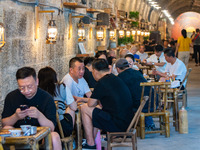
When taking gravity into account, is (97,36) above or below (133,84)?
above

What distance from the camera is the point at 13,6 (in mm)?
5191

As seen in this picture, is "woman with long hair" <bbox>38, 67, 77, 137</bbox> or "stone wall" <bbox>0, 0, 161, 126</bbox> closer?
"woman with long hair" <bbox>38, 67, 77, 137</bbox>

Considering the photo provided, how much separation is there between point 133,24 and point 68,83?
1267 centimetres

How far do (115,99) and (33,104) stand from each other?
49.6 inches

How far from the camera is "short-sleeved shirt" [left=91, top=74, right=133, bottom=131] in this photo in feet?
15.6

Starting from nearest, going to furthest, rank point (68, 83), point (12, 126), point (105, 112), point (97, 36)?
point (12, 126), point (105, 112), point (68, 83), point (97, 36)

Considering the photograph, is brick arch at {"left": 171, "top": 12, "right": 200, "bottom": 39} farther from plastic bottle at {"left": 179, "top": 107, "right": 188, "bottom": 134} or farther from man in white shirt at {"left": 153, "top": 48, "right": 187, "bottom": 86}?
plastic bottle at {"left": 179, "top": 107, "right": 188, "bottom": 134}

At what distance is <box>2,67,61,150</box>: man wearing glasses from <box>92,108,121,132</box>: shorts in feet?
3.70

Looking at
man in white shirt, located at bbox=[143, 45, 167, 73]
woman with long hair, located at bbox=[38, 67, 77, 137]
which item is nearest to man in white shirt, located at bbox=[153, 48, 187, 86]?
man in white shirt, located at bbox=[143, 45, 167, 73]

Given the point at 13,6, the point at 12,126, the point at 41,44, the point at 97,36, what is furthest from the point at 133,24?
the point at 12,126

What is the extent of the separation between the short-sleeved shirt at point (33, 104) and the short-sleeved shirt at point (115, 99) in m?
1.07

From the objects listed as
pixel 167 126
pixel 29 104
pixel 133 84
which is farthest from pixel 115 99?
pixel 167 126

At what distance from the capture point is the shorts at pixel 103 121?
482 cm

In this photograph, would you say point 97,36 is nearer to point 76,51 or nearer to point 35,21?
point 76,51
